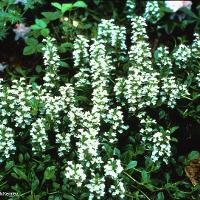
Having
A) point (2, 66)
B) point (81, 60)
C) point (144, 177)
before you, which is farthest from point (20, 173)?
point (2, 66)

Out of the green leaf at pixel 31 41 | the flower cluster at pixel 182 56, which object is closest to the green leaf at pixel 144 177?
the flower cluster at pixel 182 56

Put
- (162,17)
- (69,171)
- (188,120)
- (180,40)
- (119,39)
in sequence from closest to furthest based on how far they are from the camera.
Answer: (69,171)
(188,120)
(119,39)
(180,40)
(162,17)

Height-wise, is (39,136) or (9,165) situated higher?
(39,136)

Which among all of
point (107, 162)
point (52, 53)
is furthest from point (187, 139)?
point (52, 53)

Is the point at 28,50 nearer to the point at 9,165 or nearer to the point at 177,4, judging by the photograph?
the point at 9,165

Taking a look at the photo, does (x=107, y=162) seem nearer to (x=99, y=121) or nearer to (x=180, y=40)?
(x=99, y=121)

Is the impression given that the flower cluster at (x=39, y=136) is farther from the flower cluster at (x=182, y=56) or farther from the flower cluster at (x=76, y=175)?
the flower cluster at (x=182, y=56)
